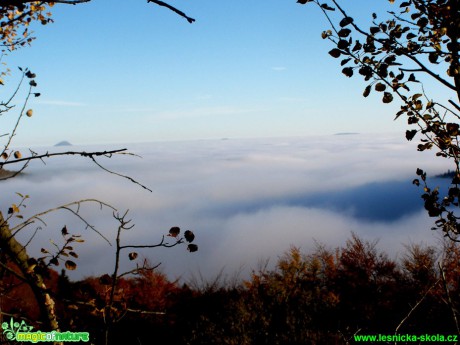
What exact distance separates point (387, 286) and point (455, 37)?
48.2 meters

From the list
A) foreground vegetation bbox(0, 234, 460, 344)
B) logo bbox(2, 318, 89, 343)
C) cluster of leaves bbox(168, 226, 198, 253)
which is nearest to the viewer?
cluster of leaves bbox(168, 226, 198, 253)

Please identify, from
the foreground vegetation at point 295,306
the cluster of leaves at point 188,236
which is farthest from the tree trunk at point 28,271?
the foreground vegetation at point 295,306

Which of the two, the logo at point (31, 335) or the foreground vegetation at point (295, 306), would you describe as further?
the foreground vegetation at point (295, 306)

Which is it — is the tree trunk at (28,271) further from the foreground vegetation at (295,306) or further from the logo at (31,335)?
the foreground vegetation at (295,306)

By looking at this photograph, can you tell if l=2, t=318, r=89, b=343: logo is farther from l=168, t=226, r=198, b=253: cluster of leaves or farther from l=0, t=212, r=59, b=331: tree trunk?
l=168, t=226, r=198, b=253: cluster of leaves

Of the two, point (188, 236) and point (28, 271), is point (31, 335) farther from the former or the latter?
point (188, 236)

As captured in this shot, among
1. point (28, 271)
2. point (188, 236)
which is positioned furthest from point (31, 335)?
point (188, 236)

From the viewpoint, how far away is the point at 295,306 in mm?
29922

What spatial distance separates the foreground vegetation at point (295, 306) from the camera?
2297cm

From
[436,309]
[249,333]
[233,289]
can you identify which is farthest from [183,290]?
[436,309]

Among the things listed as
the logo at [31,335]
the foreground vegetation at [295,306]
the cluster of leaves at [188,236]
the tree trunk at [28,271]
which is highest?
the cluster of leaves at [188,236]

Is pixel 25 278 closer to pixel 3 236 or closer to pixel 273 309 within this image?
pixel 3 236

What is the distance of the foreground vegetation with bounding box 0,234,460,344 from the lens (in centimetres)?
→ 2297

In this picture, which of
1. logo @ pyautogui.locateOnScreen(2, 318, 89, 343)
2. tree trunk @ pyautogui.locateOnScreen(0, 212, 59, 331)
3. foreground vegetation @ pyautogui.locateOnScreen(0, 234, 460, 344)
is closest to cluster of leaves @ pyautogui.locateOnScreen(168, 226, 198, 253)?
tree trunk @ pyautogui.locateOnScreen(0, 212, 59, 331)
